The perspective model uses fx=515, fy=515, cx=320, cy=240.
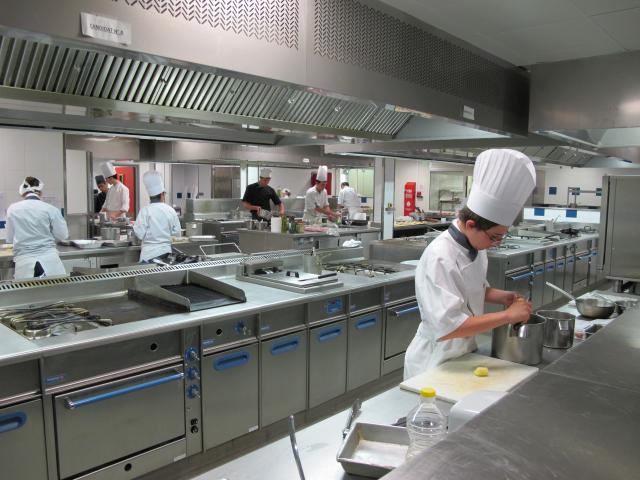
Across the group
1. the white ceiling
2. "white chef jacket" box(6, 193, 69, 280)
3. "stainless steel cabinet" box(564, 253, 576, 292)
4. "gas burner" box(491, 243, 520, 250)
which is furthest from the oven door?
"stainless steel cabinet" box(564, 253, 576, 292)

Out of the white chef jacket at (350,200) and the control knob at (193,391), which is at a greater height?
the white chef jacket at (350,200)

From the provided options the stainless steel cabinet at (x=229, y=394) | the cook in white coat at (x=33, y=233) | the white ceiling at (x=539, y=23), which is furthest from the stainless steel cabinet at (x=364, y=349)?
the cook in white coat at (x=33, y=233)

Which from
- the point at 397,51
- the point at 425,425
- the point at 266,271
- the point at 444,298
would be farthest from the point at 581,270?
the point at 425,425

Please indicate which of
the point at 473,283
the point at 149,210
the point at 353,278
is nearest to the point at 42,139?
the point at 149,210

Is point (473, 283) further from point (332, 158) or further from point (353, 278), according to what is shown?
point (332, 158)

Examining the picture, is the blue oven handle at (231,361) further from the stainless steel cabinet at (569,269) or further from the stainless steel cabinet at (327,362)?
the stainless steel cabinet at (569,269)

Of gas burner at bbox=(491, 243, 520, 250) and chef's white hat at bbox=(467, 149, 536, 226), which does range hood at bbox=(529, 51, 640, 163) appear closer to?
chef's white hat at bbox=(467, 149, 536, 226)

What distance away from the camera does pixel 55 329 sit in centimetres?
245

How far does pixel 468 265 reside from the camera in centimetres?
206

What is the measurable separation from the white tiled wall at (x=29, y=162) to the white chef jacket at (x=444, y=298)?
5.72 m

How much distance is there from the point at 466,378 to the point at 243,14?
58.8 inches

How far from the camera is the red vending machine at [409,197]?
11442mm

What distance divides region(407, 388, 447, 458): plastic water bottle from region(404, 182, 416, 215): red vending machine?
34.0ft

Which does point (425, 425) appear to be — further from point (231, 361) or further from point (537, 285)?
point (537, 285)
